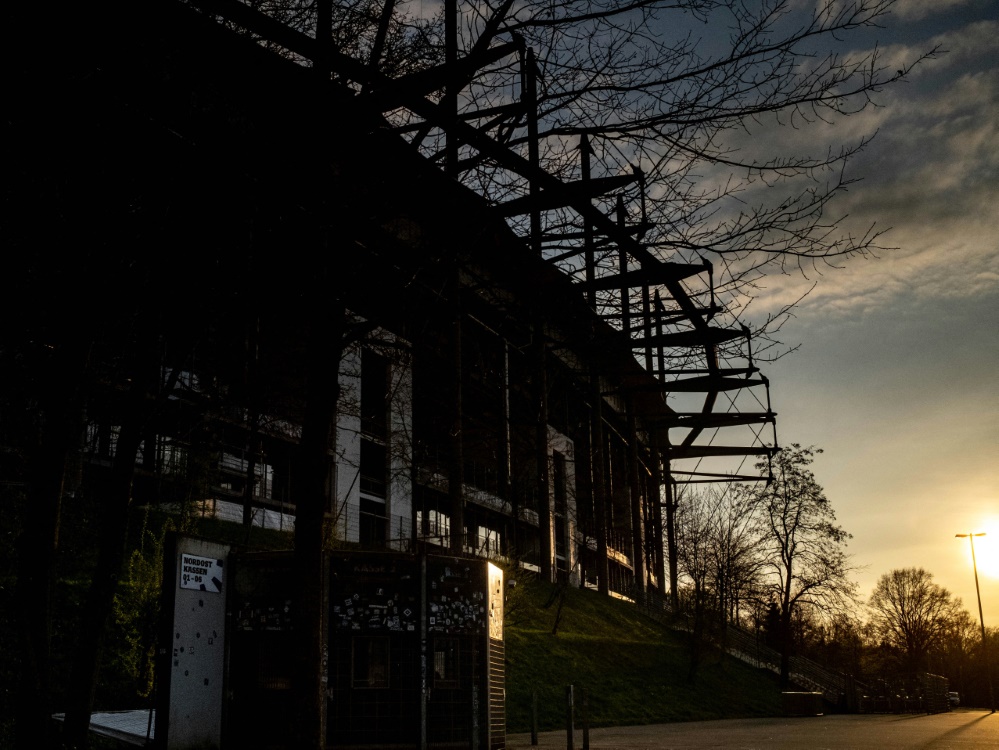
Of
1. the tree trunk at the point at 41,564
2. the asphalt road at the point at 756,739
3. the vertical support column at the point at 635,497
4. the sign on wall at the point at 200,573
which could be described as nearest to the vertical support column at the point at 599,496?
the vertical support column at the point at 635,497

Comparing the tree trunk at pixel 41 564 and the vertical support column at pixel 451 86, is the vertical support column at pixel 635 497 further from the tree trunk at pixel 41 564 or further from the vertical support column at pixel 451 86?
the tree trunk at pixel 41 564

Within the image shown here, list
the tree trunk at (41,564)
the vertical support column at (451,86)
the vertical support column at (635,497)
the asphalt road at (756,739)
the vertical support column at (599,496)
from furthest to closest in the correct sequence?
the vertical support column at (635,497)
the vertical support column at (599,496)
the asphalt road at (756,739)
the vertical support column at (451,86)
the tree trunk at (41,564)

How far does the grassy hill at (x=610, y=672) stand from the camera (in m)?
27.4

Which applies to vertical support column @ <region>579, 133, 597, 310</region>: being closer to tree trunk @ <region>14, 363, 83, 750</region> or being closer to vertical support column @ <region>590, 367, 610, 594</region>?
tree trunk @ <region>14, 363, 83, 750</region>

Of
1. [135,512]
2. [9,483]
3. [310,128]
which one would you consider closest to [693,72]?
[310,128]

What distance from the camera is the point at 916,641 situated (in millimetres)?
87938

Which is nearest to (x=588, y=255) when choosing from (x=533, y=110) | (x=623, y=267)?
(x=623, y=267)

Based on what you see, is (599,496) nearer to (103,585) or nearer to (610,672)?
(610,672)

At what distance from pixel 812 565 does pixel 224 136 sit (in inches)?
1719

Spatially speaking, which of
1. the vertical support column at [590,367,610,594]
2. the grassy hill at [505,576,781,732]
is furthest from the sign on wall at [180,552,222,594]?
the vertical support column at [590,367,610,594]

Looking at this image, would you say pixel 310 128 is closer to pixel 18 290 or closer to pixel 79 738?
pixel 18 290

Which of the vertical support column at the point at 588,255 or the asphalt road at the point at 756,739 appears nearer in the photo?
the vertical support column at the point at 588,255

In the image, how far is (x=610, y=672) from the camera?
3356 centimetres

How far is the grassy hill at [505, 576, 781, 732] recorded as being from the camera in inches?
1078
